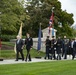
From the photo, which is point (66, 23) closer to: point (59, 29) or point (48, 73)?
point (59, 29)

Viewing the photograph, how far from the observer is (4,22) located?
34469mm

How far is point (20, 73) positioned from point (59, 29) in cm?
5626

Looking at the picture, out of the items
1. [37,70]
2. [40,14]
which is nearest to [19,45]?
[37,70]

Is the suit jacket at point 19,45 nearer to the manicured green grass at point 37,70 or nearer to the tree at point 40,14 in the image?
the manicured green grass at point 37,70

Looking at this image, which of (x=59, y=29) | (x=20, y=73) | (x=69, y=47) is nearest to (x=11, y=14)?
(x=69, y=47)

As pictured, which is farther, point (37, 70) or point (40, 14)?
point (40, 14)

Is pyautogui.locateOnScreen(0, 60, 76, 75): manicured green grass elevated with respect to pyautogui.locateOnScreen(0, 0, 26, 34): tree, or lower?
lower

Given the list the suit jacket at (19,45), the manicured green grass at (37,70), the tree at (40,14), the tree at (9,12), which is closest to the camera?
the manicured green grass at (37,70)

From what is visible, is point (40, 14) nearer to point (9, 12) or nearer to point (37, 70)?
point (9, 12)

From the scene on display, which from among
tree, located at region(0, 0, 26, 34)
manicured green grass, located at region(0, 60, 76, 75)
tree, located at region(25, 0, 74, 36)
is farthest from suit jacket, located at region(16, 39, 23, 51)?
tree, located at region(25, 0, 74, 36)

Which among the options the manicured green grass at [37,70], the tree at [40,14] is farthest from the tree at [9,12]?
the tree at [40,14]

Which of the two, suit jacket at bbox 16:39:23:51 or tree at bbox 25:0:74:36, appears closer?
suit jacket at bbox 16:39:23:51

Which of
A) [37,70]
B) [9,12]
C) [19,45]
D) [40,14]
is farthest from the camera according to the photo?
[40,14]

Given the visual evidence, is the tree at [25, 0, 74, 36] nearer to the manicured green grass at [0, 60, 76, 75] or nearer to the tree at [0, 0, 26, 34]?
the tree at [0, 0, 26, 34]
